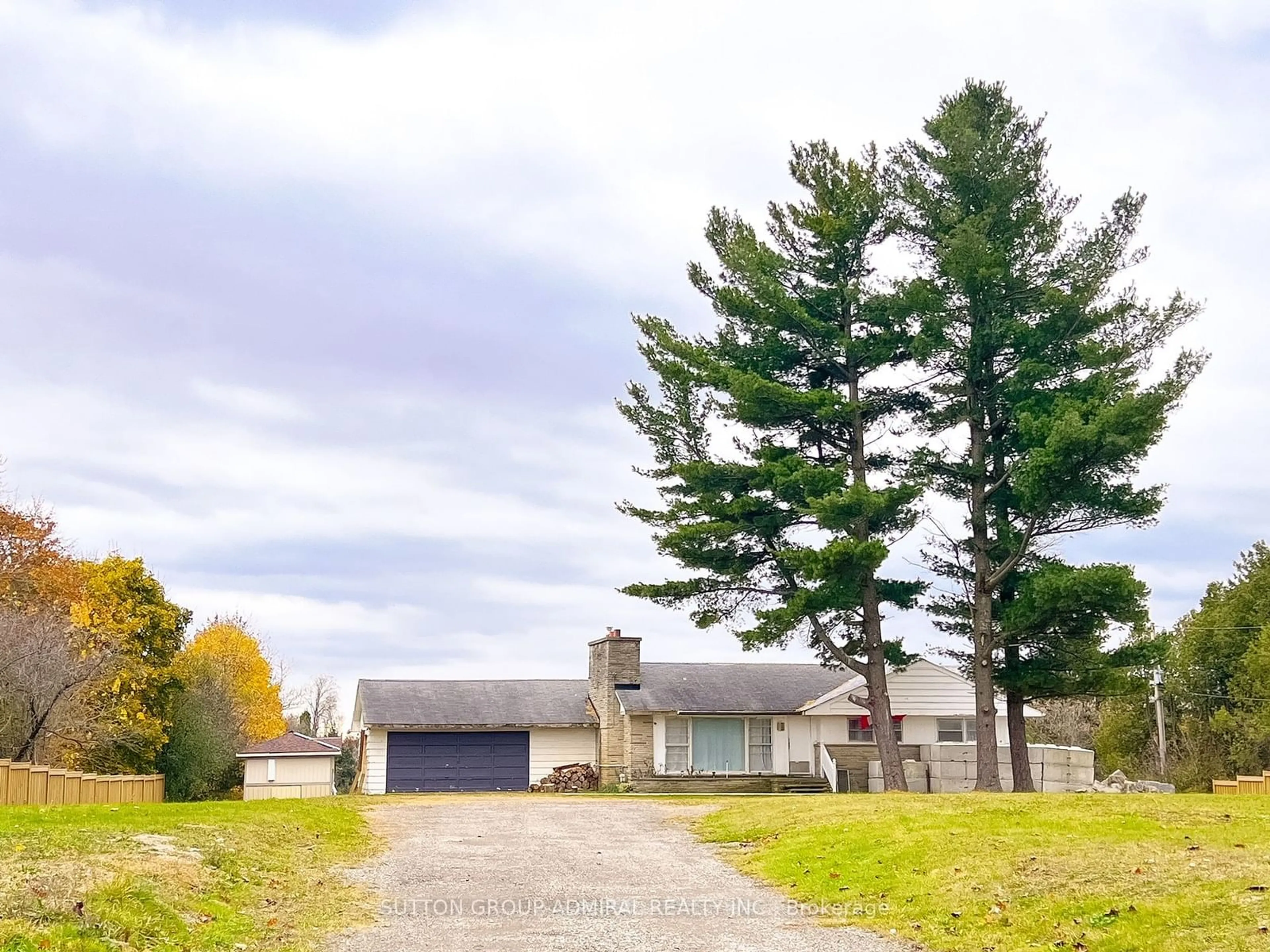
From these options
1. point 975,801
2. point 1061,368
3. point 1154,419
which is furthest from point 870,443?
point 975,801

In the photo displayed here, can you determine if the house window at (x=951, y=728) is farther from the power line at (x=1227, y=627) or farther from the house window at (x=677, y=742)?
the power line at (x=1227, y=627)

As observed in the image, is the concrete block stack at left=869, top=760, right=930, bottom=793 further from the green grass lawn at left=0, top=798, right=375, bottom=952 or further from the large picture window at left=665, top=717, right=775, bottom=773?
the green grass lawn at left=0, top=798, right=375, bottom=952

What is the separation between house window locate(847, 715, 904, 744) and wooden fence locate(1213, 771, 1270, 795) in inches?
457

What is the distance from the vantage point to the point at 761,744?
38844 mm

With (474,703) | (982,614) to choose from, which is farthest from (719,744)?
(982,614)

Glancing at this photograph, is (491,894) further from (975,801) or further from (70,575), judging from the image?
(70,575)

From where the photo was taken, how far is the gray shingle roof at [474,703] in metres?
39.2

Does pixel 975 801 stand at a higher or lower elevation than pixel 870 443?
lower

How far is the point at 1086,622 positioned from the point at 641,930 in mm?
20443

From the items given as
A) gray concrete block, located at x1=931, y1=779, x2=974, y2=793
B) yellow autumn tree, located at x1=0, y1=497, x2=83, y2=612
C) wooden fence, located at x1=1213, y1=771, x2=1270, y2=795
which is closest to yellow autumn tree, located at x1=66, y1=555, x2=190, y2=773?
yellow autumn tree, located at x1=0, y1=497, x2=83, y2=612

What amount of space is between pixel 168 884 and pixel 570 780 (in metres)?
29.0

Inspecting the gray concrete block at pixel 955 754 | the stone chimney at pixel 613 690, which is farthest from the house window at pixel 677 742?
the gray concrete block at pixel 955 754

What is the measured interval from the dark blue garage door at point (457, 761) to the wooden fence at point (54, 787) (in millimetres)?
11604

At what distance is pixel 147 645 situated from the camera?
3962 cm
